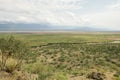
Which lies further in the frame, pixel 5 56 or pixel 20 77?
pixel 5 56

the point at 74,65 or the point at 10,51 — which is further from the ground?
the point at 10,51

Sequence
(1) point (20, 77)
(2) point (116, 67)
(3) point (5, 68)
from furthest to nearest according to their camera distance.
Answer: (2) point (116, 67) → (3) point (5, 68) → (1) point (20, 77)

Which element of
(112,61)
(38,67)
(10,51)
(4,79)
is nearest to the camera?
(4,79)

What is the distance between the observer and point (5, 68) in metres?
17.9

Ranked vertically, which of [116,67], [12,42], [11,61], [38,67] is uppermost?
[12,42]

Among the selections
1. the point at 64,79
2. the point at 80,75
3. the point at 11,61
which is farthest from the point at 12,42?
the point at 80,75

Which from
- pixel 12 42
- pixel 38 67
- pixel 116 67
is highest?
pixel 12 42

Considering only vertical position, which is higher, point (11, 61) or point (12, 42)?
point (12, 42)

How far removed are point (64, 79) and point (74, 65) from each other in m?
14.0

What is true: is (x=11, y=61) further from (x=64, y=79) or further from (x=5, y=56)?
(x=64, y=79)

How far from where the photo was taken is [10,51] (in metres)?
20.9

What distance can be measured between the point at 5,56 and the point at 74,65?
54.2 ft

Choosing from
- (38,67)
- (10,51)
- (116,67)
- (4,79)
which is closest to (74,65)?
(116,67)

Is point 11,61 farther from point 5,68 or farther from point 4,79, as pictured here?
point 4,79
